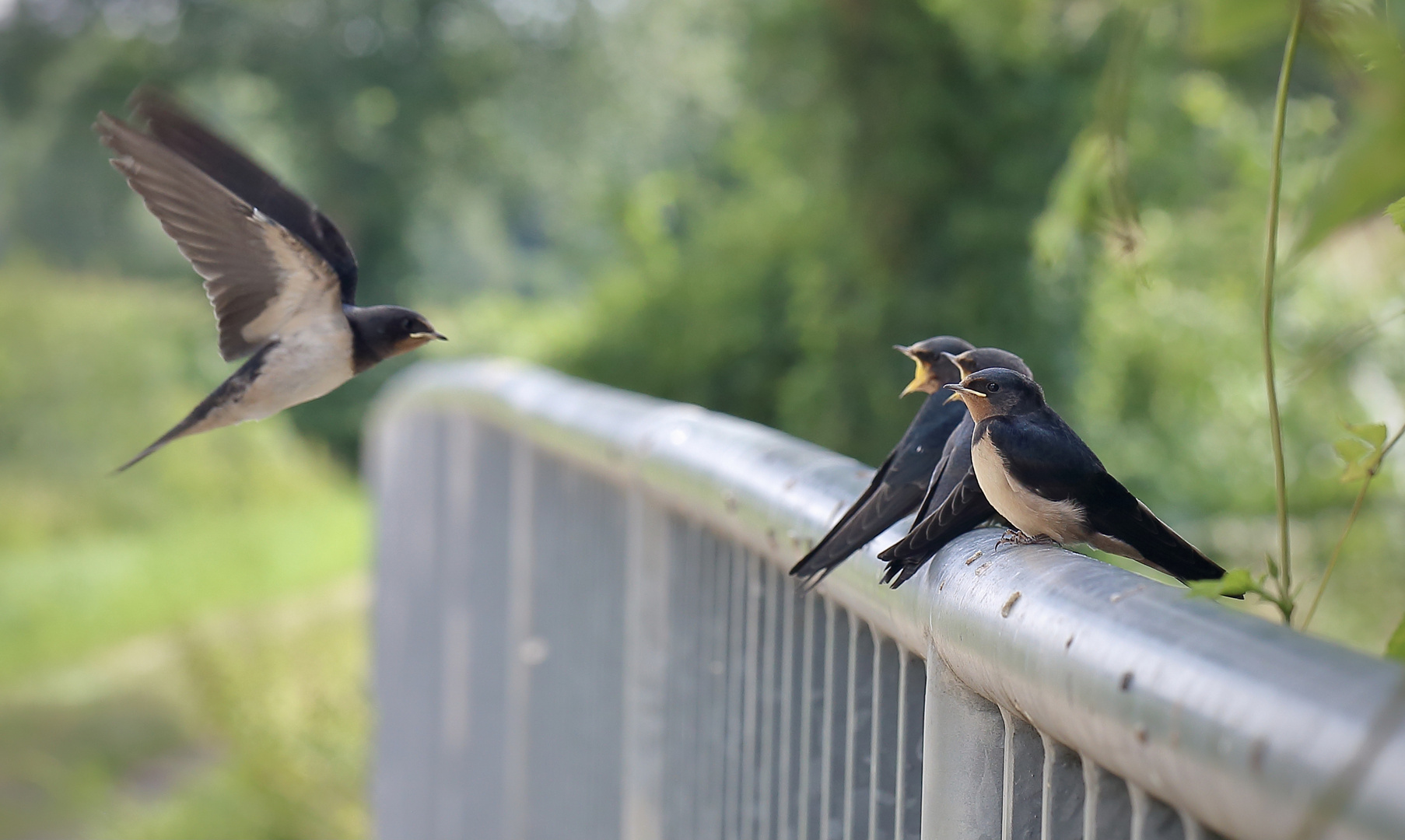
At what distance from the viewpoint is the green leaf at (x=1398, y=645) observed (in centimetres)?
76

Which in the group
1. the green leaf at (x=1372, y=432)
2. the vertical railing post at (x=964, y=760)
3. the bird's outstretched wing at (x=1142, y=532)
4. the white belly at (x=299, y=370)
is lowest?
the vertical railing post at (x=964, y=760)

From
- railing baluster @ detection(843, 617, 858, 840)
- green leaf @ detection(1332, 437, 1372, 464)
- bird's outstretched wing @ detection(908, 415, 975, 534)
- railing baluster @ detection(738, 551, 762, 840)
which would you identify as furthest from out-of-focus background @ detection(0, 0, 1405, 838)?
railing baluster @ detection(738, 551, 762, 840)

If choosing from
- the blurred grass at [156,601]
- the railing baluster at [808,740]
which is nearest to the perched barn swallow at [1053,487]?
the railing baluster at [808,740]

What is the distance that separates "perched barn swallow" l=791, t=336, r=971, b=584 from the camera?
4.17ft

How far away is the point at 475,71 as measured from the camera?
1955 cm

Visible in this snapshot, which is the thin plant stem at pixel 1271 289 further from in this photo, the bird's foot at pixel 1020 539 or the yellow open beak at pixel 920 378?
the yellow open beak at pixel 920 378

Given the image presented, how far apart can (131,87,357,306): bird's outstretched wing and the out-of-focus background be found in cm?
69

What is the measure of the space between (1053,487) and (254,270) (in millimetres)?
755

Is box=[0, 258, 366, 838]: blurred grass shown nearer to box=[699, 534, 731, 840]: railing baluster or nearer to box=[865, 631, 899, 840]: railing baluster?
box=[699, 534, 731, 840]: railing baluster

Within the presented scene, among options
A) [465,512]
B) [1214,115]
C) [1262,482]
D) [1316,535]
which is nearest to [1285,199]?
[1214,115]

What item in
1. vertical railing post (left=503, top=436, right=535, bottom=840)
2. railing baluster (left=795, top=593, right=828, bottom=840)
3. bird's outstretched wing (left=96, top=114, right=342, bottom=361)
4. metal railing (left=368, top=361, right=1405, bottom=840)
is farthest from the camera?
vertical railing post (left=503, top=436, right=535, bottom=840)

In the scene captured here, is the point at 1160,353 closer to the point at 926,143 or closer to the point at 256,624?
the point at 926,143

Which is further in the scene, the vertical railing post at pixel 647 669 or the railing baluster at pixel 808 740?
the vertical railing post at pixel 647 669

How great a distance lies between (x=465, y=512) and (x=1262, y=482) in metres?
5.11
